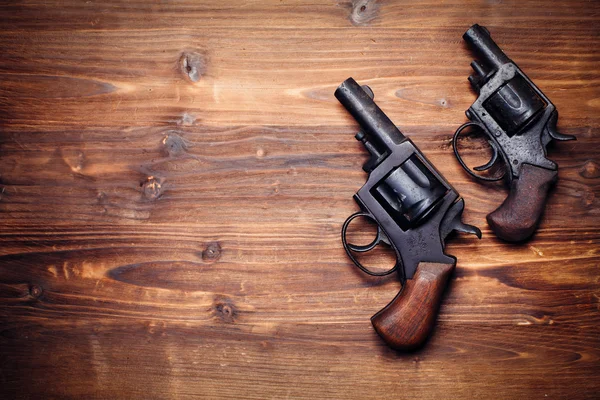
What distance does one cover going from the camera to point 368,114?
1136 millimetres

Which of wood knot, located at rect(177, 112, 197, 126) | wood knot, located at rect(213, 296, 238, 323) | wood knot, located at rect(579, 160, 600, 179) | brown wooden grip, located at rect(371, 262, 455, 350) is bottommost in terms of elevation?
brown wooden grip, located at rect(371, 262, 455, 350)

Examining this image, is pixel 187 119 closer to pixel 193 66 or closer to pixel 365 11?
pixel 193 66

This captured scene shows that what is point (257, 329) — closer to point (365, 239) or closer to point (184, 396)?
point (184, 396)

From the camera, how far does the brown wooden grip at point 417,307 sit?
1071 mm

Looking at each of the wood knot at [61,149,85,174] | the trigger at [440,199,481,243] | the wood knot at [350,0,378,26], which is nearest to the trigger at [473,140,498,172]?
the trigger at [440,199,481,243]

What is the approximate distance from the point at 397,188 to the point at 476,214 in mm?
273

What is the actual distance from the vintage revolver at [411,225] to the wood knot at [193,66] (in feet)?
1.71

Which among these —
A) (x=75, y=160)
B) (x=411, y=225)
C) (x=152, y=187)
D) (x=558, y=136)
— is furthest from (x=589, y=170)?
(x=75, y=160)

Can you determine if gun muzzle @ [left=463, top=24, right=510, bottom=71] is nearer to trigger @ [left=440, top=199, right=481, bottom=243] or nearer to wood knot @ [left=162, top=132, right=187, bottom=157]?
trigger @ [left=440, top=199, right=481, bottom=243]

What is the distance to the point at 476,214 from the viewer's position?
121 cm

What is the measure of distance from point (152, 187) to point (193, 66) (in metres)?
0.36

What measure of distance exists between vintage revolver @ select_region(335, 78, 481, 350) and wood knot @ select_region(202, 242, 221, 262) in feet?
1.35

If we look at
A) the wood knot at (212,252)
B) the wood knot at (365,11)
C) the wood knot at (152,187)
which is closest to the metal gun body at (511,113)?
the wood knot at (365,11)

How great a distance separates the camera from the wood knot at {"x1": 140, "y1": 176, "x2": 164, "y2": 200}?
1257 millimetres
